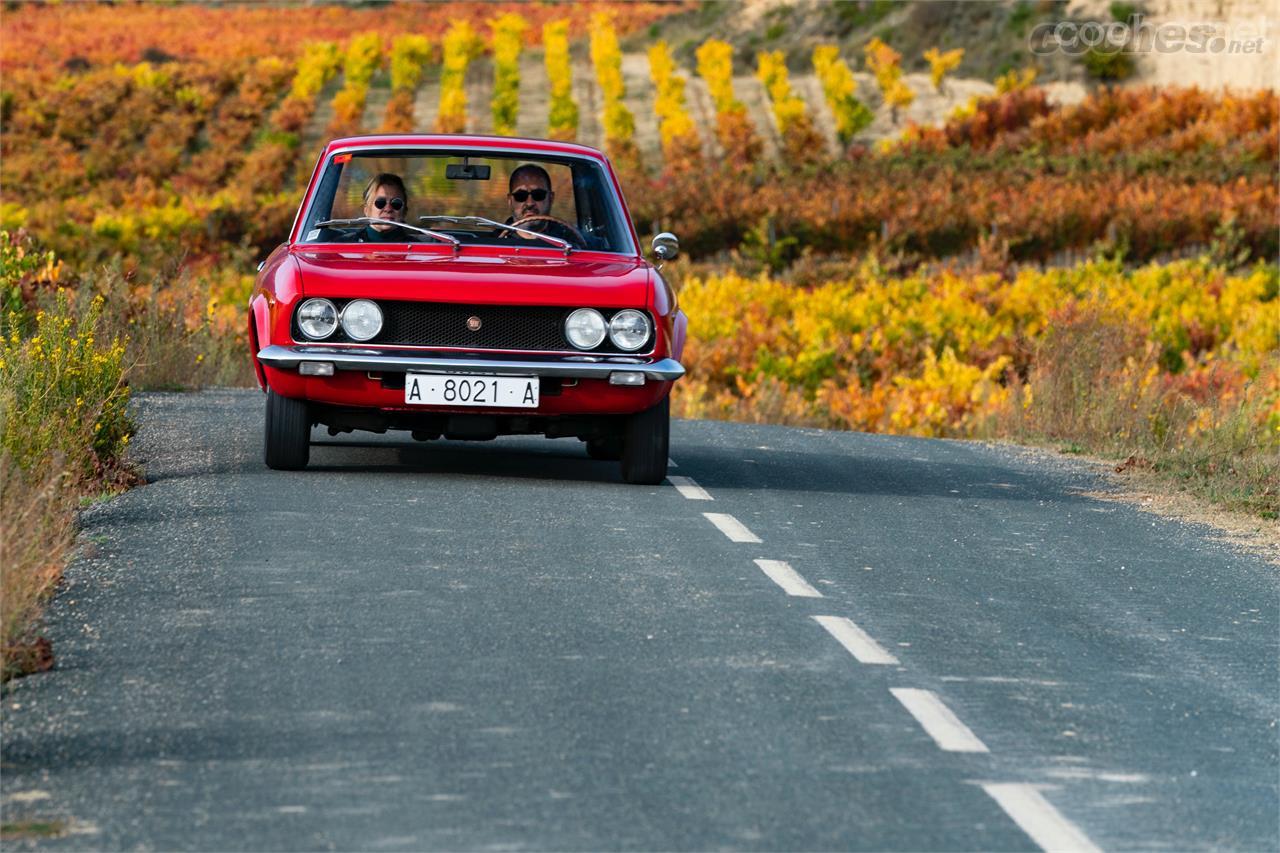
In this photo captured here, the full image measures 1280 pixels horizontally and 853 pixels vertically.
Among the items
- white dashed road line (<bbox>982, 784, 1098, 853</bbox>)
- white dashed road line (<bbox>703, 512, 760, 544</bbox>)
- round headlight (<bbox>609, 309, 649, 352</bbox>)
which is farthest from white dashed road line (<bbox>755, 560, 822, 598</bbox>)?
white dashed road line (<bbox>982, 784, 1098, 853</bbox>)

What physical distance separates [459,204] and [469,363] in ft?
4.74

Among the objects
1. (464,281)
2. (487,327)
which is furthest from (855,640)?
(464,281)

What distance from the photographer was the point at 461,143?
37.7ft

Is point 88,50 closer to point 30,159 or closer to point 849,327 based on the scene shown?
point 30,159

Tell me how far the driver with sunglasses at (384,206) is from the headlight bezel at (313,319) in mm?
1008

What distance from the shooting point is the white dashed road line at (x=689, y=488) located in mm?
10695

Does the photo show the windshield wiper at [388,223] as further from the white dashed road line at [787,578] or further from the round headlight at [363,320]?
the white dashed road line at [787,578]

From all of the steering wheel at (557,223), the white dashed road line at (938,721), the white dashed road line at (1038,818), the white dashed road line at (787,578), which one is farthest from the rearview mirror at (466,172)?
the white dashed road line at (1038,818)

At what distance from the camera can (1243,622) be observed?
7996 mm

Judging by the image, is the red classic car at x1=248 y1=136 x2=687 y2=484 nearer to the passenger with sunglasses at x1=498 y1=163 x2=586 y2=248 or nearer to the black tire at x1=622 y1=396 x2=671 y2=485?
the black tire at x1=622 y1=396 x2=671 y2=485

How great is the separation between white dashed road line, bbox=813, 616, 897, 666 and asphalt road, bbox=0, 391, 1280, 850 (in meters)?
0.02

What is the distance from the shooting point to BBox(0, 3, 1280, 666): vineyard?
16453mm

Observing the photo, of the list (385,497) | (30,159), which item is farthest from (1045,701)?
(30,159)

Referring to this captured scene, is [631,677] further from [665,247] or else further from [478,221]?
[478,221]
